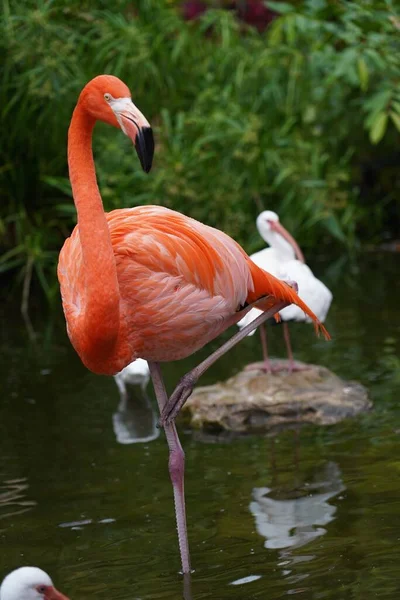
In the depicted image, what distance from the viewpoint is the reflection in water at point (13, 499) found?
492 cm

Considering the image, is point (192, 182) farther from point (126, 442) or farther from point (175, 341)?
point (175, 341)

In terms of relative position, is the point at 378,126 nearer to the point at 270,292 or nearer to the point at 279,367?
the point at 279,367

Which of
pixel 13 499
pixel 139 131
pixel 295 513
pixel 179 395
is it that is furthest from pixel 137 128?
pixel 13 499

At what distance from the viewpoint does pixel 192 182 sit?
9906 mm

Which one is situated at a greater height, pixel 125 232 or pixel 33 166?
pixel 125 232

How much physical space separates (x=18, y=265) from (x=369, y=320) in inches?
135

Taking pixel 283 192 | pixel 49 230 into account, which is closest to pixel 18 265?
pixel 49 230

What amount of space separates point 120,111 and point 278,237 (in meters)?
3.86

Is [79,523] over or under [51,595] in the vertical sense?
under

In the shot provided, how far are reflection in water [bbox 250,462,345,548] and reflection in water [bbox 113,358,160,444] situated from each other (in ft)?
3.90

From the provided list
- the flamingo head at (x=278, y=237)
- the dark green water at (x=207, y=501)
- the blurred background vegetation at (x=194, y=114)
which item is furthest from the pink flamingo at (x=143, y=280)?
the blurred background vegetation at (x=194, y=114)

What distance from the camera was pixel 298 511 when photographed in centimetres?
465

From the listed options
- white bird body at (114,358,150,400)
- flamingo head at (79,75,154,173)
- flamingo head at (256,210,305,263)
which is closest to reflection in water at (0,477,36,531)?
white bird body at (114,358,150,400)

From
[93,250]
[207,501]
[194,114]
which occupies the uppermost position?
[93,250]
